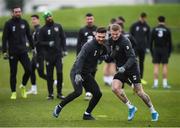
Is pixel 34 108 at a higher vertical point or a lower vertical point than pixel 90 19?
lower

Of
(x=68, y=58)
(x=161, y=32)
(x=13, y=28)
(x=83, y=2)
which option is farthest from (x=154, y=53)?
(x=83, y=2)

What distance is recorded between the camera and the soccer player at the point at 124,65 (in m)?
16.9

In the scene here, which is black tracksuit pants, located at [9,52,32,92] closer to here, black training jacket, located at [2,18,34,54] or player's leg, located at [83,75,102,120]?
black training jacket, located at [2,18,34,54]

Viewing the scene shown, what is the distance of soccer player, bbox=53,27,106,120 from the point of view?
1689 cm

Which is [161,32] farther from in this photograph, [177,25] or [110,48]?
[177,25]

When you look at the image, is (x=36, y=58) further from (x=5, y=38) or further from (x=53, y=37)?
(x=5, y=38)

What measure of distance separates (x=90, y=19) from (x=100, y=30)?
494cm

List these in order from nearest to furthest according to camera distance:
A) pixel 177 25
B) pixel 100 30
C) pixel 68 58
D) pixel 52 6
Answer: pixel 100 30
pixel 68 58
pixel 177 25
pixel 52 6

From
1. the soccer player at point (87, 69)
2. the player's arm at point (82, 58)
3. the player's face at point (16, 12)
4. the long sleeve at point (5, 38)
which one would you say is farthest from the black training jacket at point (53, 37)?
the player's arm at point (82, 58)

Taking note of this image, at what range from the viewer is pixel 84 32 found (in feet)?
71.7

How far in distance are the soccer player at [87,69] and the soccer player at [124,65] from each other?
0.29m

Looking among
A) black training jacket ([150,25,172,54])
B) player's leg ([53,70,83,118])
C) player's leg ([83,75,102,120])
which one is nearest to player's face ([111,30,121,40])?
player's leg ([83,75,102,120])

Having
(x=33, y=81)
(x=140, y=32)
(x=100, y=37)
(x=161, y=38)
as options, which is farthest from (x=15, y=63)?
(x=140, y=32)

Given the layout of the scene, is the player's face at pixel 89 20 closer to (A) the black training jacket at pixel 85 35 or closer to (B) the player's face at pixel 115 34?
(A) the black training jacket at pixel 85 35
